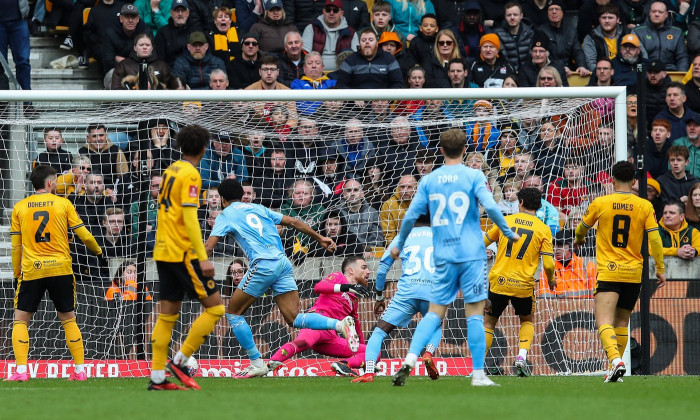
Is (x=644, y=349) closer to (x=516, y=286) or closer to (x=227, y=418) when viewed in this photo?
(x=516, y=286)

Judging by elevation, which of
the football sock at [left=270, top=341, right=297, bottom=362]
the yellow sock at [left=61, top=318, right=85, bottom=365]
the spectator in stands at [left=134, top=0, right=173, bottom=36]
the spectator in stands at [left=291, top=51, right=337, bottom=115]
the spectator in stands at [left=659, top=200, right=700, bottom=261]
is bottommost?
the football sock at [left=270, top=341, right=297, bottom=362]

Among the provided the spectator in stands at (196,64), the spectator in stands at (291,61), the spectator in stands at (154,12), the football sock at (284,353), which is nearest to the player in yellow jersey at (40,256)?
the football sock at (284,353)

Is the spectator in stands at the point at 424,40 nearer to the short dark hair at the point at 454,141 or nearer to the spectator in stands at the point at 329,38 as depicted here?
the spectator in stands at the point at 329,38

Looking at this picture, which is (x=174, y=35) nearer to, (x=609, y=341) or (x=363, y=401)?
(x=609, y=341)

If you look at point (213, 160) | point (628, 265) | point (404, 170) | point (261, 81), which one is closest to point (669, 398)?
point (628, 265)

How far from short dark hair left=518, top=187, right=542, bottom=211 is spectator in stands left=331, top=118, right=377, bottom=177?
261 cm

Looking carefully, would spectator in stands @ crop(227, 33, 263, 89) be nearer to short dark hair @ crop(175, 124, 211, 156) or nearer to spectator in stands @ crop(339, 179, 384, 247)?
spectator in stands @ crop(339, 179, 384, 247)

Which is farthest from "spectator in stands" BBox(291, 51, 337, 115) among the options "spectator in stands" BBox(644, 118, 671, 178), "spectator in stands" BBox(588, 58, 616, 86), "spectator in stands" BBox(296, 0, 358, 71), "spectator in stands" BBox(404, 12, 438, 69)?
"spectator in stands" BBox(644, 118, 671, 178)

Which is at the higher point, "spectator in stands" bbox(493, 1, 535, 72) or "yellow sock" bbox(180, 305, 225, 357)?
"spectator in stands" bbox(493, 1, 535, 72)

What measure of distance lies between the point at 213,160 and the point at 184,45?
3516mm

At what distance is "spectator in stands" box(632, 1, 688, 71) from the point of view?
56.5 ft

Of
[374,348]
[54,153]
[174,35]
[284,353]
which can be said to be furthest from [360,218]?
[174,35]

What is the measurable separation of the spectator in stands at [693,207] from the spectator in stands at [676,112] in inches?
53.0

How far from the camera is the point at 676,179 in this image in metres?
14.9
